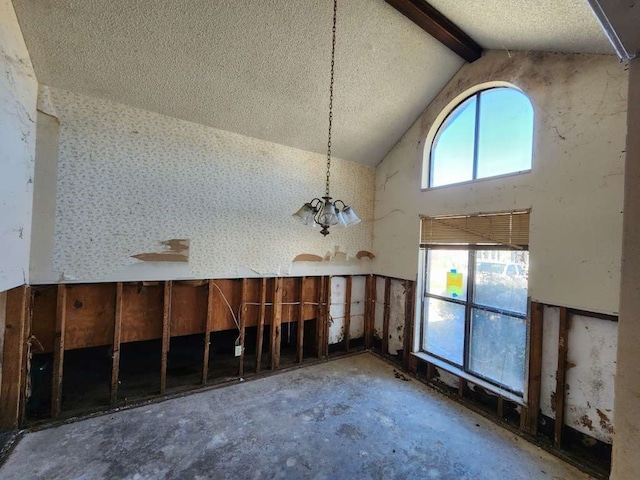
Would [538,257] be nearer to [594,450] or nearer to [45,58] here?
[594,450]

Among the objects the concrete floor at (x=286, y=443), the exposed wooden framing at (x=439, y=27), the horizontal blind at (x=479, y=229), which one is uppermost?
the exposed wooden framing at (x=439, y=27)

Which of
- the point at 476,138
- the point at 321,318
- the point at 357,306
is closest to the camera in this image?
the point at 476,138

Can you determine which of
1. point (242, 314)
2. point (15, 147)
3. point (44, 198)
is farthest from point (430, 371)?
point (15, 147)

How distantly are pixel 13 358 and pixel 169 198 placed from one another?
2.02 metres

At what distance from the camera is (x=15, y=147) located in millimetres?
2229

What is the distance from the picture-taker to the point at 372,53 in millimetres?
3043

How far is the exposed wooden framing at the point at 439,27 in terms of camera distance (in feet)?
8.78

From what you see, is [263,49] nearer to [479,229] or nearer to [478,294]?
[479,229]

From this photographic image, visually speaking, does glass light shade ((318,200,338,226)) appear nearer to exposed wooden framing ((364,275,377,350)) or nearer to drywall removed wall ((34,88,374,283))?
drywall removed wall ((34,88,374,283))

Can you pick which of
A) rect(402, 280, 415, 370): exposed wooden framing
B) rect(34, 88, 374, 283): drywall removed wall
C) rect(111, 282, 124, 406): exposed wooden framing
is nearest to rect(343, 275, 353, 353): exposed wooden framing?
rect(34, 88, 374, 283): drywall removed wall

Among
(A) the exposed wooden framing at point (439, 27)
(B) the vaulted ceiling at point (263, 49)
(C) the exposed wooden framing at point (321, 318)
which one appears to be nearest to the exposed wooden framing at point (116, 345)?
(B) the vaulted ceiling at point (263, 49)

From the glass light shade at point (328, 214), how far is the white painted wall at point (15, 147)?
2411 mm

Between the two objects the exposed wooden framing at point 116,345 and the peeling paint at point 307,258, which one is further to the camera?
the peeling paint at point 307,258

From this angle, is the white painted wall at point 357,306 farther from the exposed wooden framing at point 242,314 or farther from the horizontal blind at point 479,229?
the exposed wooden framing at point 242,314
